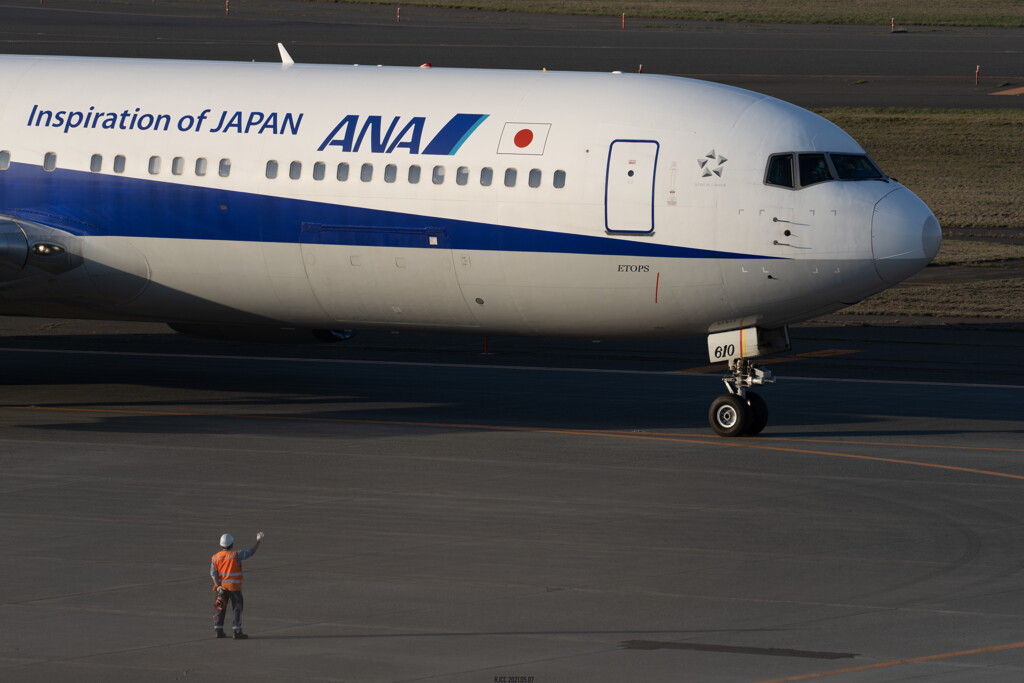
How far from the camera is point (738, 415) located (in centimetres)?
2805

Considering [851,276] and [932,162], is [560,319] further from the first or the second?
[932,162]

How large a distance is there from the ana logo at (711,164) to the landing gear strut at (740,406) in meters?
3.01

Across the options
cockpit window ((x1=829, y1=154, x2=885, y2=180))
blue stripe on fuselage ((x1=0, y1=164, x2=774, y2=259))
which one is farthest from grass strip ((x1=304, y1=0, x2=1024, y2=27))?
blue stripe on fuselage ((x1=0, y1=164, x2=774, y2=259))

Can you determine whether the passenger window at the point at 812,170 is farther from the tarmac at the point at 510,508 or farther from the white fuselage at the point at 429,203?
the tarmac at the point at 510,508

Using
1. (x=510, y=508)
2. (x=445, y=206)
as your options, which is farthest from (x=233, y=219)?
(x=510, y=508)

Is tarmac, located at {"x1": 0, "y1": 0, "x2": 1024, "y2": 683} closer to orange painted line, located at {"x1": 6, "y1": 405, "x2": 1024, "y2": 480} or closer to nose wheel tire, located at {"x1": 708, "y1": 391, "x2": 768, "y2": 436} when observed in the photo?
orange painted line, located at {"x1": 6, "y1": 405, "x2": 1024, "y2": 480}

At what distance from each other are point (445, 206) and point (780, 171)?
17.0 feet

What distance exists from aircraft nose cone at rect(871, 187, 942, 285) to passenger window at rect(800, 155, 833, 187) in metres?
0.95

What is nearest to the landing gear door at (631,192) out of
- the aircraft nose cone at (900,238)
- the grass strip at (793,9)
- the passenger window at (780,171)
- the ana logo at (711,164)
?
the ana logo at (711,164)

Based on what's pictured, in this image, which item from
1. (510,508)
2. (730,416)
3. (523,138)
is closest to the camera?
(510,508)

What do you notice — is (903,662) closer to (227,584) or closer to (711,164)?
(227,584)

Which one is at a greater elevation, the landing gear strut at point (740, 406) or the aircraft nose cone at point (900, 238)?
the aircraft nose cone at point (900, 238)

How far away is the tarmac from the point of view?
16172 mm

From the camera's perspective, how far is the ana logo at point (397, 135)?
91.6 ft
